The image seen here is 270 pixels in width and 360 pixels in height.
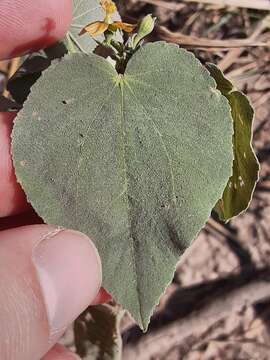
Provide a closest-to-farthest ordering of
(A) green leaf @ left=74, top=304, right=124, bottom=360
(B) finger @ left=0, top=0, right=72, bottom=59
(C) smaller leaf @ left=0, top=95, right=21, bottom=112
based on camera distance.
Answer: (B) finger @ left=0, top=0, right=72, bottom=59 < (C) smaller leaf @ left=0, top=95, right=21, bottom=112 < (A) green leaf @ left=74, top=304, right=124, bottom=360

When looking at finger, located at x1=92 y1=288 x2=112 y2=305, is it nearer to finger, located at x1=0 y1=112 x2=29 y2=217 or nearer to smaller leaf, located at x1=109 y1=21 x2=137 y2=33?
finger, located at x1=0 y1=112 x2=29 y2=217

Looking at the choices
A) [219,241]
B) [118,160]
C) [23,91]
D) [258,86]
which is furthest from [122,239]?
[258,86]

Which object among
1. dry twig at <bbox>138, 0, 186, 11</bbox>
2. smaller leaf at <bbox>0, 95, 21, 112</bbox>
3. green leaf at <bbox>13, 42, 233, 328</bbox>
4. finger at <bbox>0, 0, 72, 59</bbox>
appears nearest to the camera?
green leaf at <bbox>13, 42, 233, 328</bbox>

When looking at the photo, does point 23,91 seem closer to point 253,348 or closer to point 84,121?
point 84,121

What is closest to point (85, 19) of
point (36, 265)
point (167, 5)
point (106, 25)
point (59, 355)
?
point (106, 25)

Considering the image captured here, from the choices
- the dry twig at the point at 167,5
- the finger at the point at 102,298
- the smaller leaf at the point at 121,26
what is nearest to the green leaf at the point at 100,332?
the finger at the point at 102,298

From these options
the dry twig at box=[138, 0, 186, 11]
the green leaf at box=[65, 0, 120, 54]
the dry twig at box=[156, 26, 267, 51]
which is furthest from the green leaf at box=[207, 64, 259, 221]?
the dry twig at box=[138, 0, 186, 11]
